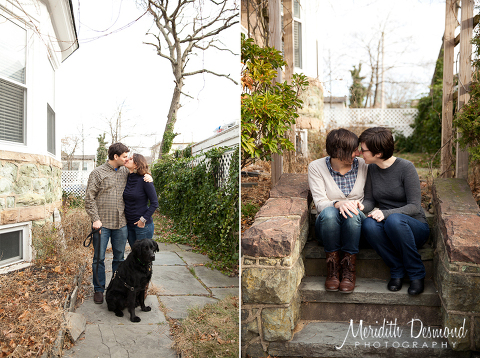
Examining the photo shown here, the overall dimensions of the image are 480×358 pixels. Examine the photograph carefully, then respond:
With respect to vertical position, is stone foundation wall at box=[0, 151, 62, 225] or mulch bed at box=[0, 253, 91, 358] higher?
stone foundation wall at box=[0, 151, 62, 225]

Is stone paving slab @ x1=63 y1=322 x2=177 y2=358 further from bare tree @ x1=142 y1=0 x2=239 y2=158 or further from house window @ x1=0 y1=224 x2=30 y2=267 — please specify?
bare tree @ x1=142 y1=0 x2=239 y2=158

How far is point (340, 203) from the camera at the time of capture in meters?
2.55

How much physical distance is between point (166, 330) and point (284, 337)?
0.92 metres

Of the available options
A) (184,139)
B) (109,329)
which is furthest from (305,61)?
(109,329)

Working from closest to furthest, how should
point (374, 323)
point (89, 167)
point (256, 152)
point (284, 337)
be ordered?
point (89, 167)
point (284, 337)
point (374, 323)
point (256, 152)

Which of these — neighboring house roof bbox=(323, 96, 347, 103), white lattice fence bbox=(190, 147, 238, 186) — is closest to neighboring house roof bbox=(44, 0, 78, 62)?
white lattice fence bbox=(190, 147, 238, 186)

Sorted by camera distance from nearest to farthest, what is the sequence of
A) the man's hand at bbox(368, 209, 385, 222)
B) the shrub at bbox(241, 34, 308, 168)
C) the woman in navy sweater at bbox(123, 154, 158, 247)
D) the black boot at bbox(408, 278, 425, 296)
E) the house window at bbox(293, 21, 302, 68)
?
the woman in navy sweater at bbox(123, 154, 158, 247) < the black boot at bbox(408, 278, 425, 296) < the man's hand at bbox(368, 209, 385, 222) < the shrub at bbox(241, 34, 308, 168) < the house window at bbox(293, 21, 302, 68)

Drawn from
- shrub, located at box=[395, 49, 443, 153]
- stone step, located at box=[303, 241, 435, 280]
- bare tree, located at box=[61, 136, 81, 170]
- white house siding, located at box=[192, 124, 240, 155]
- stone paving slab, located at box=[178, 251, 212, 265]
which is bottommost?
stone step, located at box=[303, 241, 435, 280]

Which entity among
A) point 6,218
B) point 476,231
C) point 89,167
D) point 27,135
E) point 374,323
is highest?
point 27,135

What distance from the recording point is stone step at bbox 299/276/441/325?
2.41m

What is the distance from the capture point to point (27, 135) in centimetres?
138

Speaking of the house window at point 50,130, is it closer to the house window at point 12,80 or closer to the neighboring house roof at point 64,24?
the house window at point 12,80

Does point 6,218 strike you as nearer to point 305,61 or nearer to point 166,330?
point 166,330

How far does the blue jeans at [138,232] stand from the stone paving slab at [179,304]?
30cm
